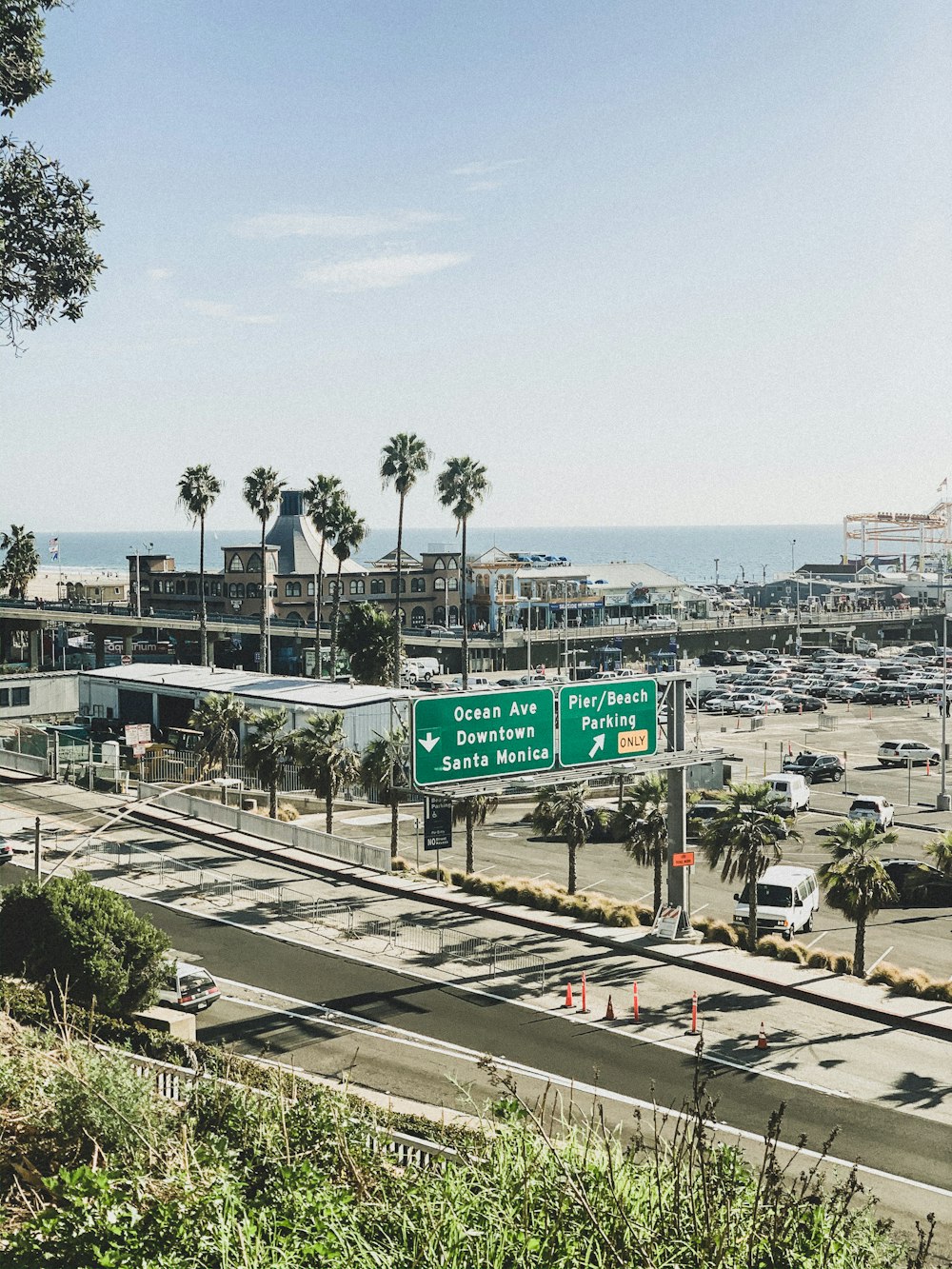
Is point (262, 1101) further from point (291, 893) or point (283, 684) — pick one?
point (283, 684)

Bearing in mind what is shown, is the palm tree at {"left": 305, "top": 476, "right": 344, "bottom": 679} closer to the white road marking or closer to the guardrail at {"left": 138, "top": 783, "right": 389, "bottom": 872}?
the guardrail at {"left": 138, "top": 783, "right": 389, "bottom": 872}

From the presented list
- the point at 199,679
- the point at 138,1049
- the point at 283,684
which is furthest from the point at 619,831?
the point at 199,679

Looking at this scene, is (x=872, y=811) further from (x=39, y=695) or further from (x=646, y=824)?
(x=39, y=695)

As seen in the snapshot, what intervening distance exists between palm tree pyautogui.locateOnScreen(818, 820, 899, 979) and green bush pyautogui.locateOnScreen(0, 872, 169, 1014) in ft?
54.7

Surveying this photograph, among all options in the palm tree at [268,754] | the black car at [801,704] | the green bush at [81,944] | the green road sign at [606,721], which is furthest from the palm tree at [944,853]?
the black car at [801,704]

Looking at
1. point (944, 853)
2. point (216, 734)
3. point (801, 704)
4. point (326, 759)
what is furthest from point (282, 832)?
point (801, 704)

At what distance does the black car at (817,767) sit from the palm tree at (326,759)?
27.7 metres

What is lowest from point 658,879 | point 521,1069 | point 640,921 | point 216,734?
point 640,921

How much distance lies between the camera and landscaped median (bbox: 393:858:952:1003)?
29203mm

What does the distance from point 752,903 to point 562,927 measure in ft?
17.7

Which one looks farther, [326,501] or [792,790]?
[326,501]

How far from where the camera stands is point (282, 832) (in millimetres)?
45469

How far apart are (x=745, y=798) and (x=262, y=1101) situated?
22599 millimetres

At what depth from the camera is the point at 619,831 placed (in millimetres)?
36594
